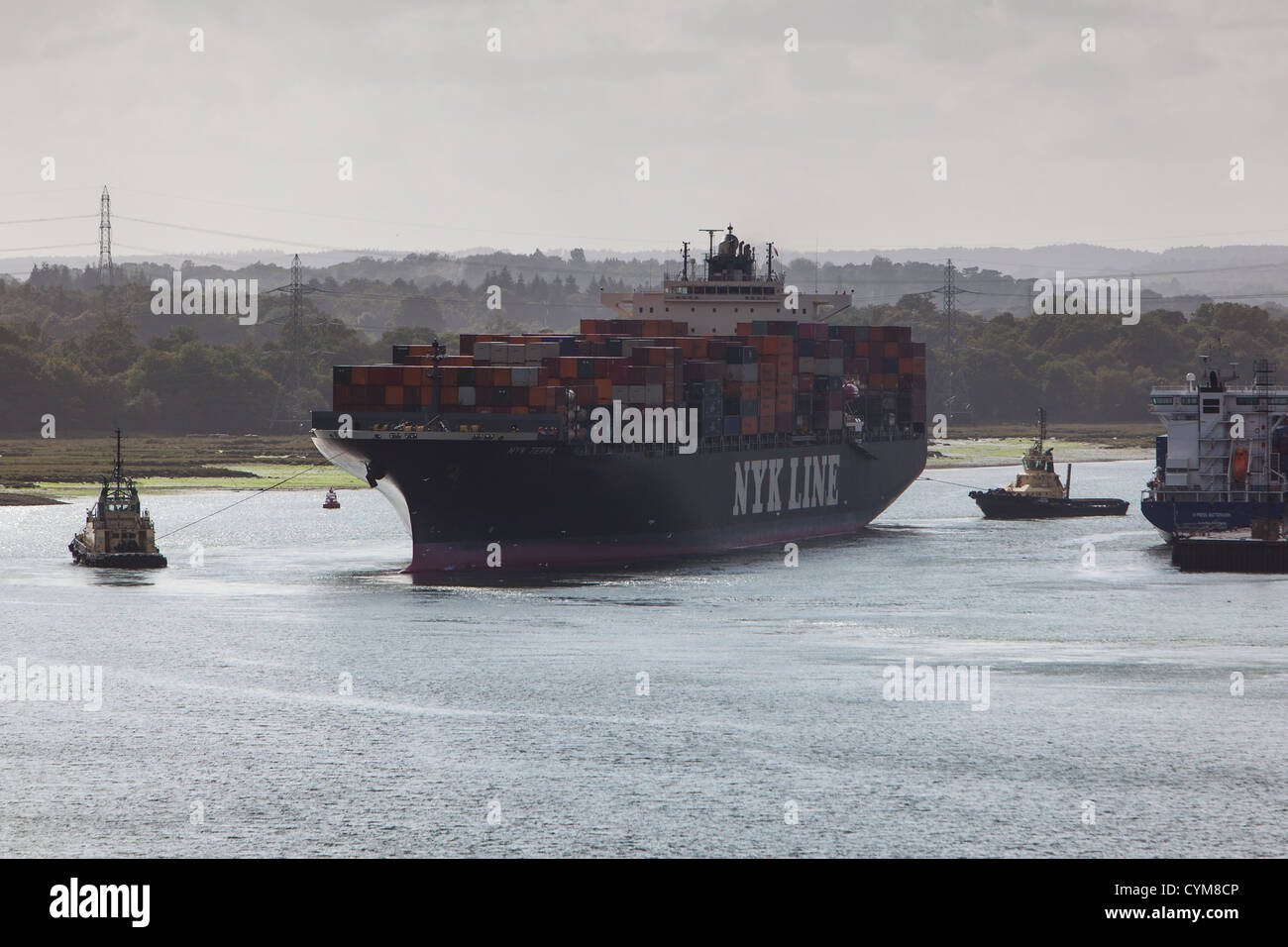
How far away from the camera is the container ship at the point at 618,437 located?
74688 millimetres

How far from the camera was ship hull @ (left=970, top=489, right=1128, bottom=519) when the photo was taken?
368ft

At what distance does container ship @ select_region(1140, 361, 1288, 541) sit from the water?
Result: 28.9ft

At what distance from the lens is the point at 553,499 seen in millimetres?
76062

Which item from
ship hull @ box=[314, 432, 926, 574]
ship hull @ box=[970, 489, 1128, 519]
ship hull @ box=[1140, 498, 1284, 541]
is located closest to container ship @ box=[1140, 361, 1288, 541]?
ship hull @ box=[1140, 498, 1284, 541]

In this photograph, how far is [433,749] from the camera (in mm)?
47000

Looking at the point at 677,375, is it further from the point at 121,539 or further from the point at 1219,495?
the point at 1219,495

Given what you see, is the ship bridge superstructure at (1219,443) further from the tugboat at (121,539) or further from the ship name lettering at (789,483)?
the tugboat at (121,539)

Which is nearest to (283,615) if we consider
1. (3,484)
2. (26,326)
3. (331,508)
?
(331,508)

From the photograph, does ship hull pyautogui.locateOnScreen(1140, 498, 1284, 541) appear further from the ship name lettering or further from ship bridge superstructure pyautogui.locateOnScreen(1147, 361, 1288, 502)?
the ship name lettering

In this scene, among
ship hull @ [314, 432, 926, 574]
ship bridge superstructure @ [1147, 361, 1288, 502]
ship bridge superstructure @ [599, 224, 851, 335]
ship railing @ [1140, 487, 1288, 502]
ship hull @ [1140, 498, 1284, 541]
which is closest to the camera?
ship hull @ [314, 432, 926, 574]

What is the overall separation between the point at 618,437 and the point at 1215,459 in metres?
34.2

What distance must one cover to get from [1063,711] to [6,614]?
40676mm

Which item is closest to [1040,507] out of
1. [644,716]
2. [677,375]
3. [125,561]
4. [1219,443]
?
[1219,443]

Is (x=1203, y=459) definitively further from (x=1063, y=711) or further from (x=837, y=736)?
(x=837, y=736)
